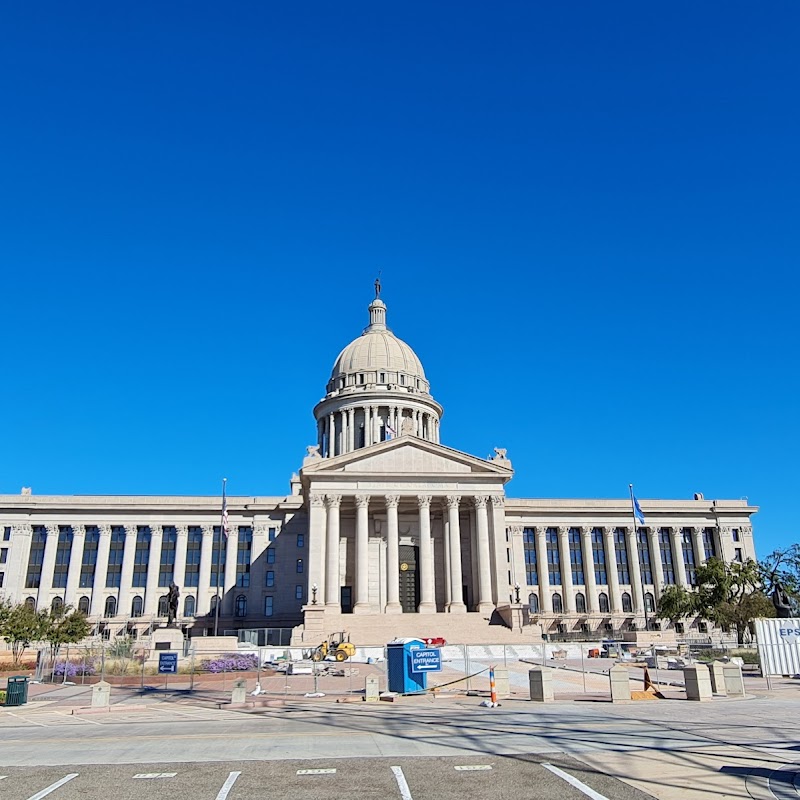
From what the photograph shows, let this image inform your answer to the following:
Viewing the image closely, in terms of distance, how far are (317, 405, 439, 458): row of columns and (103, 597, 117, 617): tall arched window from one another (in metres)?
31.3

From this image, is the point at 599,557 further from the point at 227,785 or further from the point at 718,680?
the point at 227,785

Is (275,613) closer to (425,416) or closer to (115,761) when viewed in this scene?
(425,416)

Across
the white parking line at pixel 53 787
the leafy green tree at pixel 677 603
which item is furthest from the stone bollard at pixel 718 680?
the leafy green tree at pixel 677 603

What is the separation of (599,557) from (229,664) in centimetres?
5968

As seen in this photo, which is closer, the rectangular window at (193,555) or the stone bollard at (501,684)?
the stone bollard at (501,684)

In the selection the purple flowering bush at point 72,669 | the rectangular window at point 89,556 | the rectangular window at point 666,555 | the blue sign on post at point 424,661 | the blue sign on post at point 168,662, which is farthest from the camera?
the rectangular window at point 666,555

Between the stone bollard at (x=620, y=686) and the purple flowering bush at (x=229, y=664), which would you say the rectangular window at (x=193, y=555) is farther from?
the stone bollard at (x=620, y=686)

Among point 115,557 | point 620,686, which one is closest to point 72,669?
point 620,686

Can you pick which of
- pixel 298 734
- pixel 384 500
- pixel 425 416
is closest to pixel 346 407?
pixel 425 416

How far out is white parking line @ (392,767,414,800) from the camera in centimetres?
1345

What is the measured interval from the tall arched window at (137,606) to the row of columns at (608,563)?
142 feet

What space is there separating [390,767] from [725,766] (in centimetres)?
688

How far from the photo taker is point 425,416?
343ft

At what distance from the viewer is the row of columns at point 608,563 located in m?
90.2
